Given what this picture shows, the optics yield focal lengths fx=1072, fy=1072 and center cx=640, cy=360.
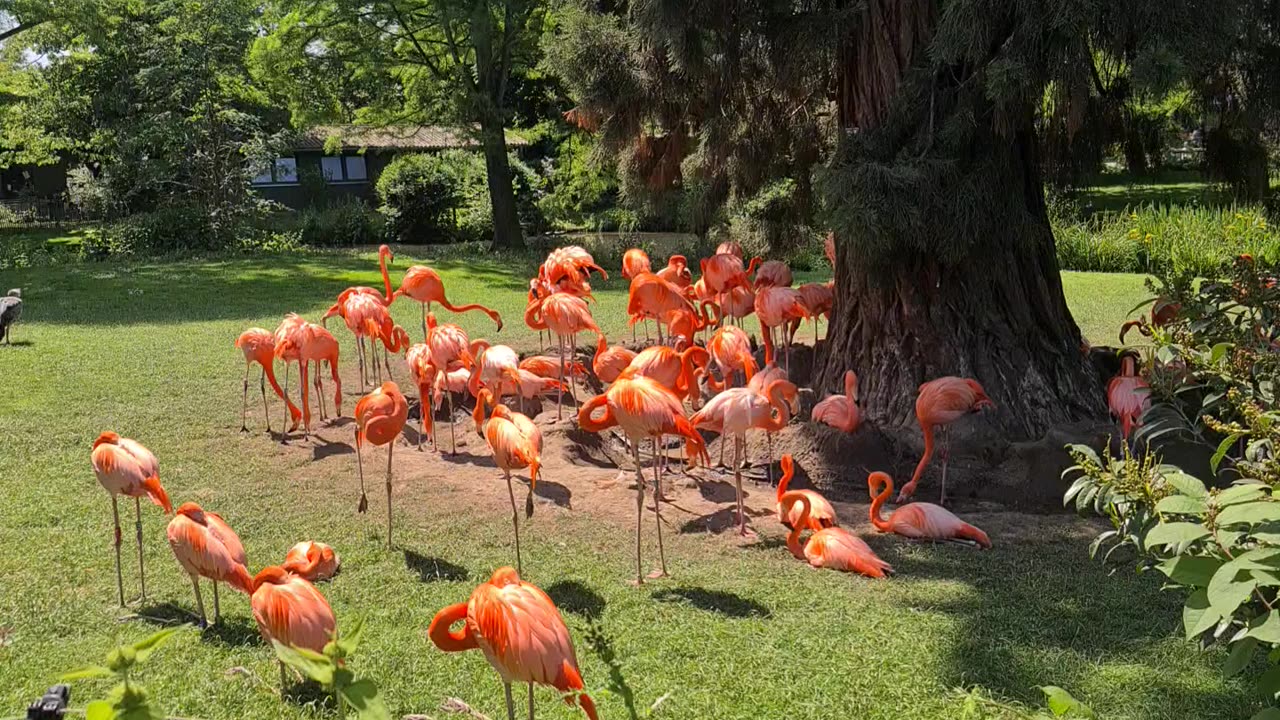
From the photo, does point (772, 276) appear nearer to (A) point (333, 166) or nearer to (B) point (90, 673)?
(B) point (90, 673)

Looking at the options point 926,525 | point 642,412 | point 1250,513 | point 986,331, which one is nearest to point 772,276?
point 986,331

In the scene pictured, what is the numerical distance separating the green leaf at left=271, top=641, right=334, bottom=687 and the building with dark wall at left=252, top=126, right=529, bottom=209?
27.0 m

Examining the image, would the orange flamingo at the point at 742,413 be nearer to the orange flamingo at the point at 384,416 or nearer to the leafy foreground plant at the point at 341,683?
the orange flamingo at the point at 384,416

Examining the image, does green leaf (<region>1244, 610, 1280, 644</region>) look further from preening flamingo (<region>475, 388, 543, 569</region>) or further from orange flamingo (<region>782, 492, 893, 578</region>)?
preening flamingo (<region>475, 388, 543, 569</region>)

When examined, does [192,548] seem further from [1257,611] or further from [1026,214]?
[1026,214]

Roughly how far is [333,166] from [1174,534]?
32.8 m

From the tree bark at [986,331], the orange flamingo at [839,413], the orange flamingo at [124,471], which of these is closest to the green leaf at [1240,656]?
the orange flamingo at [124,471]

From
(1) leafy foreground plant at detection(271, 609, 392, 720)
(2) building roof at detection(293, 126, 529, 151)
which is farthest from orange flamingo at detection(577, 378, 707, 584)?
(2) building roof at detection(293, 126, 529, 151)

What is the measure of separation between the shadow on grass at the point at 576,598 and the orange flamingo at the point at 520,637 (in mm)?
1200

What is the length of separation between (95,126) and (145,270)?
10987 mm

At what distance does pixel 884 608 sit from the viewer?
3.95m

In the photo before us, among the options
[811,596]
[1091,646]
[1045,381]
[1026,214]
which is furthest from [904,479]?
[1091,646]

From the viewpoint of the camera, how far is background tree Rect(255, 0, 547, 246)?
1728cm

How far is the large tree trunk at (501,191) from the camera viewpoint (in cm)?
1789
